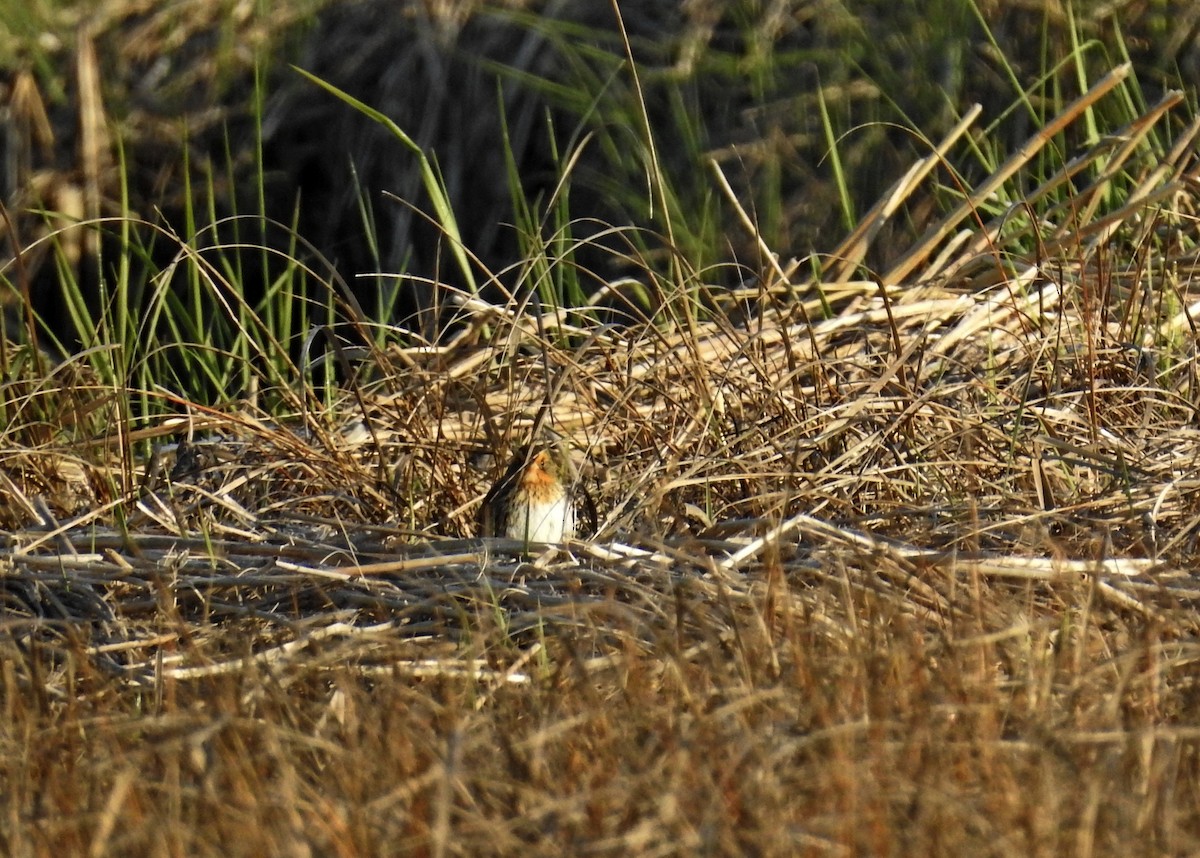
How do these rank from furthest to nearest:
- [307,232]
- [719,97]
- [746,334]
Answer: [307,232] → [719,97] → [746,334]

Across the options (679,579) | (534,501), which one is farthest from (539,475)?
(679,579)

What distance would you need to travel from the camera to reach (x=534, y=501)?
11.5 ft

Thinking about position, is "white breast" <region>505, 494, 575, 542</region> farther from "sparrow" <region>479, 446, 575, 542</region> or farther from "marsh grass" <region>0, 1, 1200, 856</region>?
"marsh grass" <region>0, 1, 1200, 856</region>

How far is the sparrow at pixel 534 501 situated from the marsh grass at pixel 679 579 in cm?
14

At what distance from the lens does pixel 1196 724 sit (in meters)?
2.31

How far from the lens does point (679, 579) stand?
2.89 meters

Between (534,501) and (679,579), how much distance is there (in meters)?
0.67

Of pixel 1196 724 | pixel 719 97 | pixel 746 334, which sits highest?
pixel 719 97

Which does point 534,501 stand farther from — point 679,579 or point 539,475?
point 679,579

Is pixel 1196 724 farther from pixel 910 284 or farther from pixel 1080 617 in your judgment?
pixel 910 284

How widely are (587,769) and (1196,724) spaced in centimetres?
80

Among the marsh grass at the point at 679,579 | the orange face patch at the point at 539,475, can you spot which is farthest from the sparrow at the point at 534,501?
the marsh grass at the point at 679,579

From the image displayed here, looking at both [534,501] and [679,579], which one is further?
[534,501]

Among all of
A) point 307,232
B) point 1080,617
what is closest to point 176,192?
point 307,232
